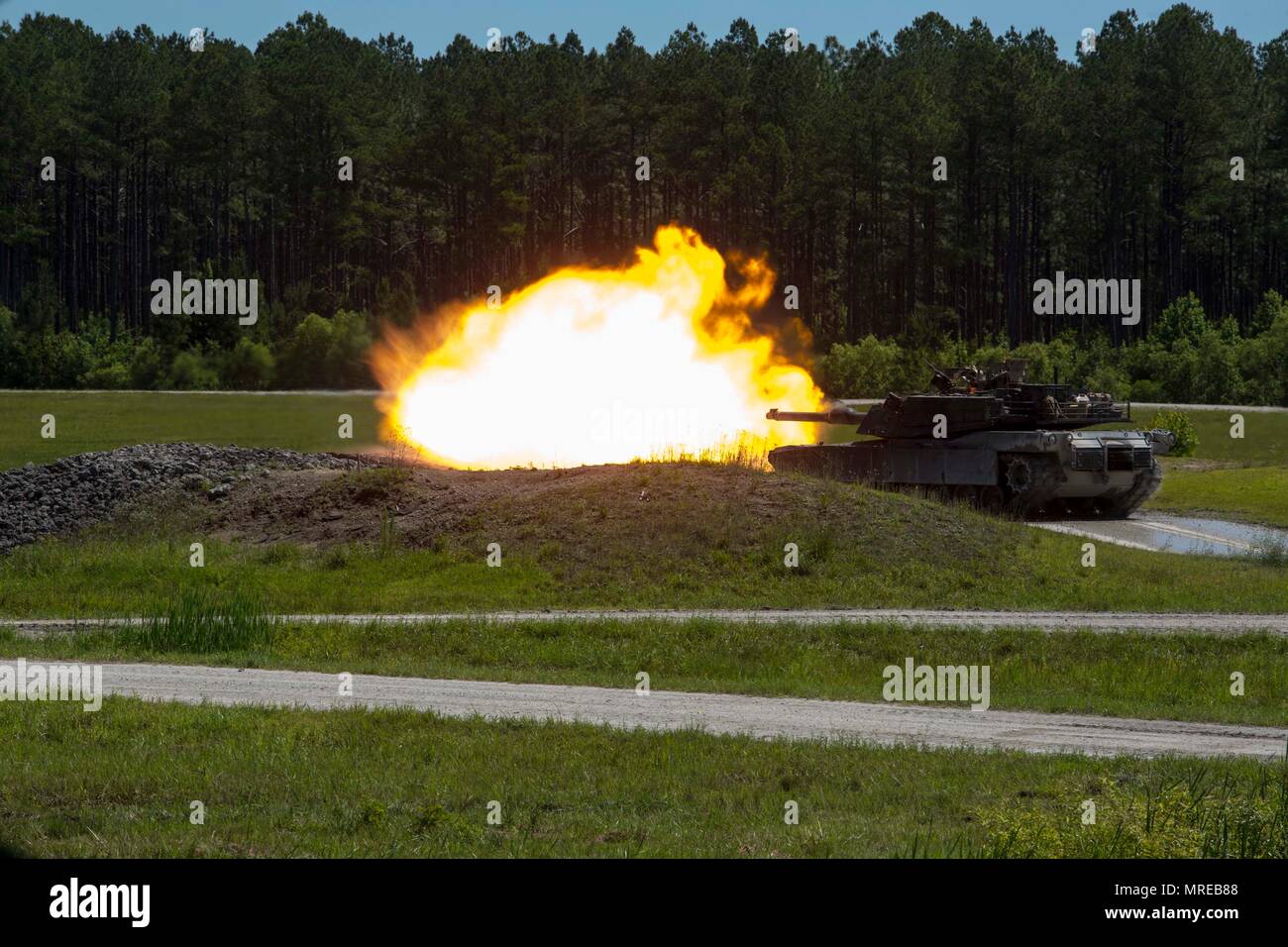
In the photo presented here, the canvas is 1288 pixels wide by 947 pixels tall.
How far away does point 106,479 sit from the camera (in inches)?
1464

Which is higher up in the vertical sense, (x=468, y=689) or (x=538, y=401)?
(x=538, y=401)

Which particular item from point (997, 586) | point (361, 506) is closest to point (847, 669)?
point (997, 586)

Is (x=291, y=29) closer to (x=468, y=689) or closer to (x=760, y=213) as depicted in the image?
(x=760, y=213)

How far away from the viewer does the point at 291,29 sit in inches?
5167

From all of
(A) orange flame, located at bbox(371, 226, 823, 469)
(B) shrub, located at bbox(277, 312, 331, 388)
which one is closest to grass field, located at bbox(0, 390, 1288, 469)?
(B) shrub, located at bbox(277, 312, 331, 388)

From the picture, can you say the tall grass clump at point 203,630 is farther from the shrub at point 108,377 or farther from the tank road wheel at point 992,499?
the shrub at point 108,377

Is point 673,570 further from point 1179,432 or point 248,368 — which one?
point 248,368

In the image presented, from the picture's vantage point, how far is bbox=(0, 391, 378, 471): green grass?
5447 centimetres

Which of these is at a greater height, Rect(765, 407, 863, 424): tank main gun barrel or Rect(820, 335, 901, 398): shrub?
Rect(820, 335, 901, 398): shrub

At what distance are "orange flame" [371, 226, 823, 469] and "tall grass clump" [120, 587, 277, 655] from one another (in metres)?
17.7

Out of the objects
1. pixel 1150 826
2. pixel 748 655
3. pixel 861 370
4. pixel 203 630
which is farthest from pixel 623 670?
pixel 861 370

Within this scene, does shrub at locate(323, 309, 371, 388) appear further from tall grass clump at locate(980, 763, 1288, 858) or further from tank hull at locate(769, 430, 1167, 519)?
tall grass clump at locate(980, 763, 1288, 858)

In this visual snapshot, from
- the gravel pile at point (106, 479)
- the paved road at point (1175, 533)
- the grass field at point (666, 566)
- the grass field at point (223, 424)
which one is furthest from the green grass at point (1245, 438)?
the gravel pile at point (106, 479)

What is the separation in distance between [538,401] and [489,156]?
54306mm
